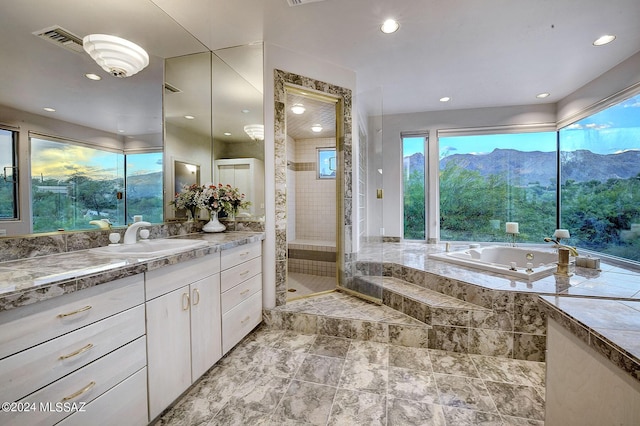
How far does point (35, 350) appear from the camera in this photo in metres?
0.84

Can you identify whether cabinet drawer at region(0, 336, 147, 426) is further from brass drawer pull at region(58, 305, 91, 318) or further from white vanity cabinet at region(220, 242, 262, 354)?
white vanity cabinet at region(220, 242, 262, 354)

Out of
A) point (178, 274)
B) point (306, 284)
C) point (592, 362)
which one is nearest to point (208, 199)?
point (178, 274)

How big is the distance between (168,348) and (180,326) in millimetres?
116

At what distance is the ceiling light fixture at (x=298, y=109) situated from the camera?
9.52 ft

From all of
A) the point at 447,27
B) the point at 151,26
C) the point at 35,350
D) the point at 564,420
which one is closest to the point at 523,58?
the point at 447,27

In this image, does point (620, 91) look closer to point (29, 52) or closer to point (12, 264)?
point (29, 52)

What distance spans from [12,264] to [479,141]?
203 inches

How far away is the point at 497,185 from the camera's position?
402 centimetres

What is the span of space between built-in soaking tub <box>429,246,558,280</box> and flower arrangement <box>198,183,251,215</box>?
7.83 ft

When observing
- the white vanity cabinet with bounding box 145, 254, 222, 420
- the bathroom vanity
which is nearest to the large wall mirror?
the bathroom vanity

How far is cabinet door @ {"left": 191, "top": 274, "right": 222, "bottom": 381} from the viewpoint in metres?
1.53

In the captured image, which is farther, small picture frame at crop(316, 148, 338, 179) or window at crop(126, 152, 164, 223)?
small picture frame at crop(316, 148, 338, 179)

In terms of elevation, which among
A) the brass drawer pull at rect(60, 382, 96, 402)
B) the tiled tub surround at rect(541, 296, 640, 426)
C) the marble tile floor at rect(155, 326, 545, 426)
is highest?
the tiled tub surround at rect(541, 296, 640, 426)

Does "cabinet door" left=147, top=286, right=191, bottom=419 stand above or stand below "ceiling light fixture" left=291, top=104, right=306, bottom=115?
below
